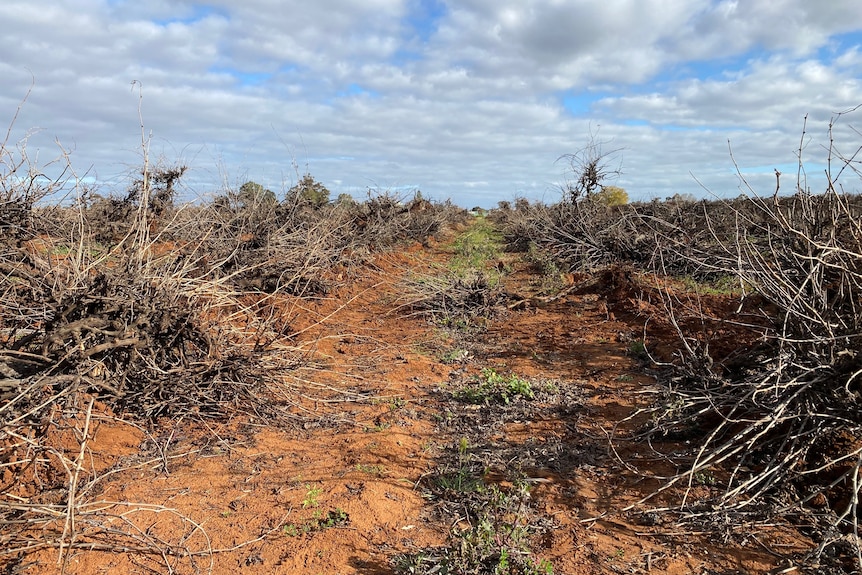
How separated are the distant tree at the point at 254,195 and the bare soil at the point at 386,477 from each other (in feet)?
17.8

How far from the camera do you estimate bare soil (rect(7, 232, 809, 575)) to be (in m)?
2.72

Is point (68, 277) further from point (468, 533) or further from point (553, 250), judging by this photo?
point (553, 250)

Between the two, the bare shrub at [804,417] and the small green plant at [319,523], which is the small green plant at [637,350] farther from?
the small green plant at [319,523]

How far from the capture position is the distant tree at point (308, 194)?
12148 millimetres

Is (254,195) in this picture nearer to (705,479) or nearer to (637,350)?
(637,350)

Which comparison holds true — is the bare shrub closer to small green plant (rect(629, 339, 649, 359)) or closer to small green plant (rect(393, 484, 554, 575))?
small green plant (rect(393, 484, 554, 575))

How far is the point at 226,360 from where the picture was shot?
4.25 m

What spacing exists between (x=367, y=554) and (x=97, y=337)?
247cm

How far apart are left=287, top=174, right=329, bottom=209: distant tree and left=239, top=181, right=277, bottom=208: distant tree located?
1.98 feet

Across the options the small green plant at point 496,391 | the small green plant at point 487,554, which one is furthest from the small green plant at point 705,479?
the small green plant at point 496,391

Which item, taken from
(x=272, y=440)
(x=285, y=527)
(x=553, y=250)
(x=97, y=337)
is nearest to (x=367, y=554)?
(x=285, y=527)

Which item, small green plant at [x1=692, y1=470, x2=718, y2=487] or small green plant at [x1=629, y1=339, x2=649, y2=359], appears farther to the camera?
small green plant at [x1=629, y1=339, x2=649, y2=359]

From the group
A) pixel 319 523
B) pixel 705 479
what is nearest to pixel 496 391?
pixel 705 479

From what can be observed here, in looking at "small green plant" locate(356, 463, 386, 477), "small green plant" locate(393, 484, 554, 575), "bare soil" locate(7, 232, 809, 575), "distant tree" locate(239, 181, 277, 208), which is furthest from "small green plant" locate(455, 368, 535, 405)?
"distant tree" locate(239, 181, 277, 208)
